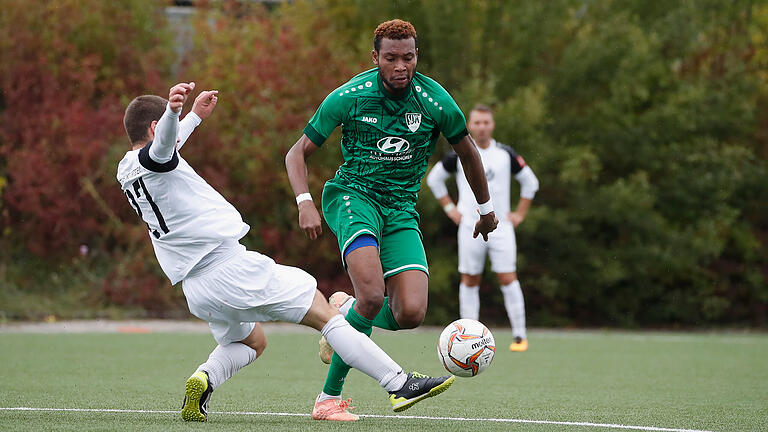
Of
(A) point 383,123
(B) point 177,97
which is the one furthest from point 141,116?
(A) point 383,123

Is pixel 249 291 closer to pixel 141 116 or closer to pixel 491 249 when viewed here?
pixel 141 116

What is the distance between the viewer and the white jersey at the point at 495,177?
37.4 feet

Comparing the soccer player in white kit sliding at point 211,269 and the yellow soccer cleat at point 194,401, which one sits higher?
the soccer player in white kit sliding at point 211,269

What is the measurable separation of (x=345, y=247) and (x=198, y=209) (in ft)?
2.75

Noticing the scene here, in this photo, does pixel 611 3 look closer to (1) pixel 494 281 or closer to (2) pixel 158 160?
(1) pixel 494 281

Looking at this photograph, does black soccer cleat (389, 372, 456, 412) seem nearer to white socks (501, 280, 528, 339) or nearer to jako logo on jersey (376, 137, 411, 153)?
jako logo on jersey (376, 137, 411, 153)

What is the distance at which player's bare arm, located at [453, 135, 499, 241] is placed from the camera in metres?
5.83

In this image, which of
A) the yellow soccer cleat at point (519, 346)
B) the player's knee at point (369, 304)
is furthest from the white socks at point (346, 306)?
the yellow soccer cleat at point (519, 346)

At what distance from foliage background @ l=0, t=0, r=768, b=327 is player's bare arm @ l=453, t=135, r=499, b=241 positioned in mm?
10442

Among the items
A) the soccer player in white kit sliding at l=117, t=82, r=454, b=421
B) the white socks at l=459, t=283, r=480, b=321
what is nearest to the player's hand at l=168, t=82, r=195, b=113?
the soccer player in white kit sliding at l=117, t=82, r=454, b=421

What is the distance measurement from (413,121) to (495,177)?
18.9 feet

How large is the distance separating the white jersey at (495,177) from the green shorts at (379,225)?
216 inches

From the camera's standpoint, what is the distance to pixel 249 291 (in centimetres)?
521

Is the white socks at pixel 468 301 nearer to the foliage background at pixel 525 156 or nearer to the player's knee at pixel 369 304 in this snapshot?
the foliage background at pixel 525 156
